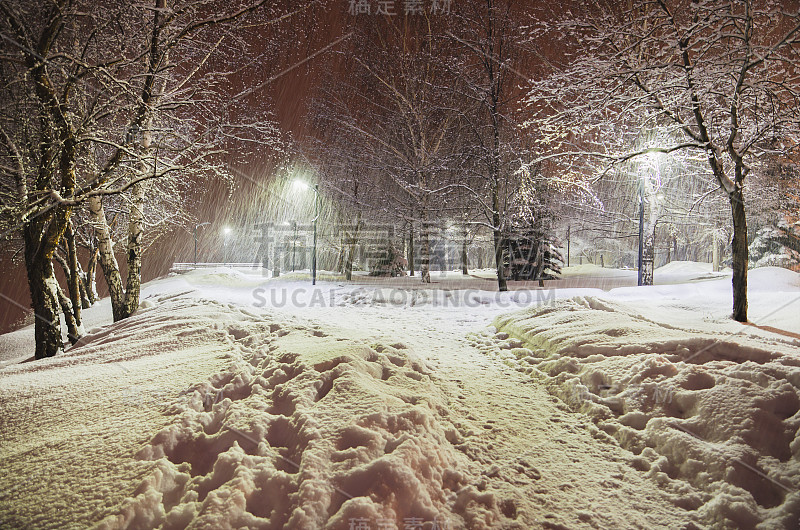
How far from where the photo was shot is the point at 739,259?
298 inches

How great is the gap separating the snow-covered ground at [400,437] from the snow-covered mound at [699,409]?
0.01 meters

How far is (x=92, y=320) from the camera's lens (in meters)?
13.1

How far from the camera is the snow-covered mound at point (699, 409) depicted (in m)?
2.36

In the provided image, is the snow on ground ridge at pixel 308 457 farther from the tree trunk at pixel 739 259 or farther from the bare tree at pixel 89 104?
the tree trunk at pixel 739 259

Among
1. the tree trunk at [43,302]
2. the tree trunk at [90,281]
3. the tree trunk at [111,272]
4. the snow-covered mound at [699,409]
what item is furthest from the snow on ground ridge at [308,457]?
the tree trunk at [90,281]

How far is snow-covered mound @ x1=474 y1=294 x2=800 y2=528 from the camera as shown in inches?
93.0

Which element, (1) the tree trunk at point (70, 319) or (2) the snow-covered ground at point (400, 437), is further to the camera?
(1) the tree trunk at point (70, 319)

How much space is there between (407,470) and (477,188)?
1569 cm

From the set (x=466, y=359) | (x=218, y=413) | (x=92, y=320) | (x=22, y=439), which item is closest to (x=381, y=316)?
(x=466, y=359)

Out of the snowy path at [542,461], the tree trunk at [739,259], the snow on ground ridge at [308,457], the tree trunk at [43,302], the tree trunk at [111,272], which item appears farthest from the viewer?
the tree trunk at [111,272]

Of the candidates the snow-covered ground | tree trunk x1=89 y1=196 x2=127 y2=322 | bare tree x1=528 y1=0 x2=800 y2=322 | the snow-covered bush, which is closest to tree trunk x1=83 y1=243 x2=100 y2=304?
tree trunk x1=89 y1=196 x2=127 y2=322

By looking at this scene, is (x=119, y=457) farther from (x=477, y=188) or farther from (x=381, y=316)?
(x=477, y=188)

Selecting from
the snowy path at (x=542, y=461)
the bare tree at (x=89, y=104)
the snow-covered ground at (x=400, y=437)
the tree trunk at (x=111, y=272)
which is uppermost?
the bare tree at (x=89, y=104)

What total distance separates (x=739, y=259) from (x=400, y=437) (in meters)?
8.83
